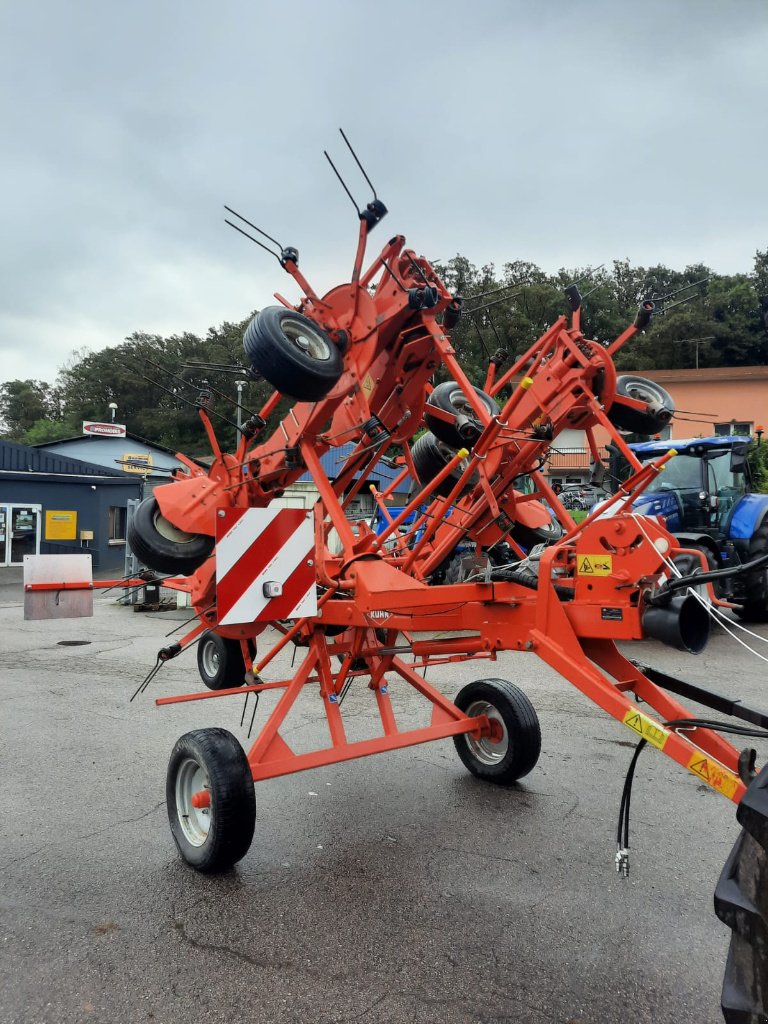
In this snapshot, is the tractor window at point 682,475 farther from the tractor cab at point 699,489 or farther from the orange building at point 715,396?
the orange building at point 715,396

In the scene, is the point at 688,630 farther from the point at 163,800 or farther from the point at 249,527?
the point at 163,800

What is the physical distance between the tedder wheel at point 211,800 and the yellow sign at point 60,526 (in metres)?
22.2

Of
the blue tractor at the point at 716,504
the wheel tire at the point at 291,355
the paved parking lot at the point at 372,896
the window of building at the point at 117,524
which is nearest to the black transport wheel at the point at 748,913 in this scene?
the paved parking lot at the point at 372,896

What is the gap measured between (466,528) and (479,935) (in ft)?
7.43

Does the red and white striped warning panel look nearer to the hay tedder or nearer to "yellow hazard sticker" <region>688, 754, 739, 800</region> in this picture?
the hay tedder

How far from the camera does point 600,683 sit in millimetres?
2816

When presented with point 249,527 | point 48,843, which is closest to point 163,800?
point 48,843

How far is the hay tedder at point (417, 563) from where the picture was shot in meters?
2.79

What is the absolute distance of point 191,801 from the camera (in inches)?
156

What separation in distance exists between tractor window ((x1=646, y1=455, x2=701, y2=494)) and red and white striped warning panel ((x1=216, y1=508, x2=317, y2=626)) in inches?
351

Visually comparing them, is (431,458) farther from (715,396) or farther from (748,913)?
(715,396)

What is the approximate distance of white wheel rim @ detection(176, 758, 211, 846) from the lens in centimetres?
397

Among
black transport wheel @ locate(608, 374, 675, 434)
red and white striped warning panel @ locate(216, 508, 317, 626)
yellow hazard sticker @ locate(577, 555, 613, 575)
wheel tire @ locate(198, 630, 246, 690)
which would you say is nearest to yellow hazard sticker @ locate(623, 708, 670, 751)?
yellow hazard sticker @ locate(577, 555, 613, 575)

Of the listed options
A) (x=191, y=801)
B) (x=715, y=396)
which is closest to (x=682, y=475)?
(x=191, y=801)
